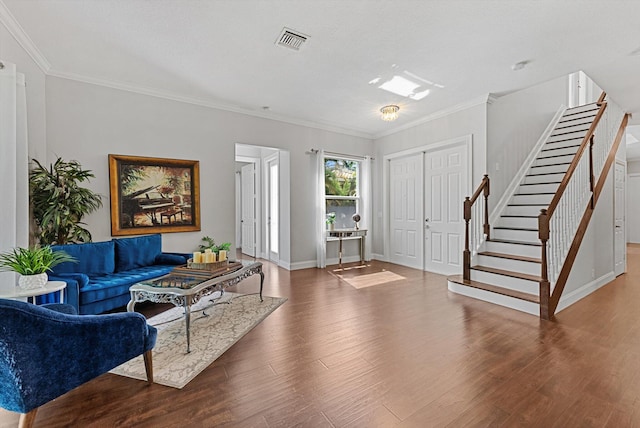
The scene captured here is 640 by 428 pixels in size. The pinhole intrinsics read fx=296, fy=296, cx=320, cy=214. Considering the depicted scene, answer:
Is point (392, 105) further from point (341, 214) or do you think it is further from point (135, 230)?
point (135, 230)

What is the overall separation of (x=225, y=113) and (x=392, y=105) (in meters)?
2.91

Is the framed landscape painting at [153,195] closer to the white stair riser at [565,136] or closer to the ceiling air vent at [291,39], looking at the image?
the ceiling air vent at [291,39]

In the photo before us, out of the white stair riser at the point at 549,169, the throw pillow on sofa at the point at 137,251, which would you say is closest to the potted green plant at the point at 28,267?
the throw pillow on sofa at the point at 137,251

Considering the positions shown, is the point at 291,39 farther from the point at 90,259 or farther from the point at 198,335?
the point at 90,259

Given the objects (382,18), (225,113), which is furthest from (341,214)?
(382,18)

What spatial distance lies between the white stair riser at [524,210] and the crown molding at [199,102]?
3.33 meters

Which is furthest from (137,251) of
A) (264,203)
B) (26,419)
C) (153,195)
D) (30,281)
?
(264,203)

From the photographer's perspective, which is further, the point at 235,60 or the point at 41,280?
the point at 235,60

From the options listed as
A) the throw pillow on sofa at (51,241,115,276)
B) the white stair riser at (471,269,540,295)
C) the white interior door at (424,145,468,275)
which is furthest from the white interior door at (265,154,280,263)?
the white stair riser at (471,269,540,295)

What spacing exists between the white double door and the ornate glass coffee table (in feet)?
13.2

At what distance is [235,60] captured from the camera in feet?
11.9

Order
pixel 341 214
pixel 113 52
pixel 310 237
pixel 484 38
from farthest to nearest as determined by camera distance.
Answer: pixel 341 214 < pixel 310 237 < pixel 113 52 < pixel 484 38

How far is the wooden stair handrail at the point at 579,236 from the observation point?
11.1 ft

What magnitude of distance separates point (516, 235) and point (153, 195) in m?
5.68
